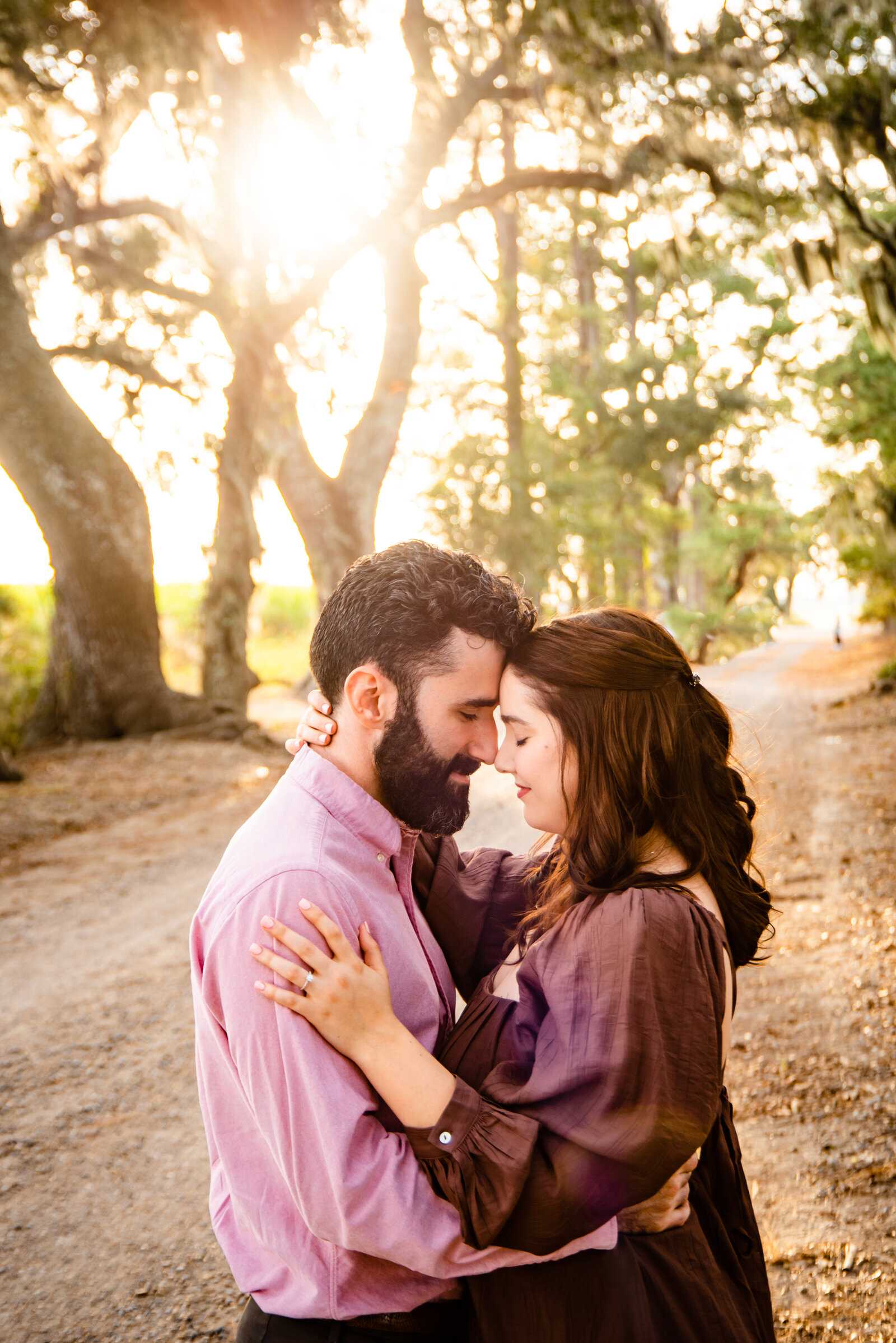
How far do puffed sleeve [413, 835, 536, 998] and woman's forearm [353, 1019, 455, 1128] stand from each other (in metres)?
0.72

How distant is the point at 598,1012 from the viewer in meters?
1.64

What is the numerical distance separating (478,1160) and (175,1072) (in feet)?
10.7

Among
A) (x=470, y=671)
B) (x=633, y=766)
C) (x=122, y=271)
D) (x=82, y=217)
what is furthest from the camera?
(x=122, y=271)

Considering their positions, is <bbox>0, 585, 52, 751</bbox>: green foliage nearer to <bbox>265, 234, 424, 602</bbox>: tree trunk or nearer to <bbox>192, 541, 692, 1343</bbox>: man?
Answer: <bbox>265, 234, 424, 602</bbox>: tree trunk

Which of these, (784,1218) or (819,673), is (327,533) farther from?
(819,673)

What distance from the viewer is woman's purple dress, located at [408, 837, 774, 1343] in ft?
5.14

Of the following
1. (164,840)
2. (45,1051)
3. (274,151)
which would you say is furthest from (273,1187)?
(274,151)

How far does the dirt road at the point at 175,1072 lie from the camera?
297cm

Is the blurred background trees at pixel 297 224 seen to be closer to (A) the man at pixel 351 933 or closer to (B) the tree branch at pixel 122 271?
(B) the tree branch at pixel 122 271

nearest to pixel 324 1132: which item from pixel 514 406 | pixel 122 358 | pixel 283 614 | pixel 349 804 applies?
pixel 349 804

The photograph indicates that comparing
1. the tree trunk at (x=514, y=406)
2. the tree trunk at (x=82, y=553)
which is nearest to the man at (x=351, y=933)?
the tree trunk at (x=82, y=553)

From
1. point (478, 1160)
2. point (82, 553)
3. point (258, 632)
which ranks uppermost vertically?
point (82, 553)

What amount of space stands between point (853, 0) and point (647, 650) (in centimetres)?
1022

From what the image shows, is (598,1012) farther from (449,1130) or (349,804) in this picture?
(349,804)
